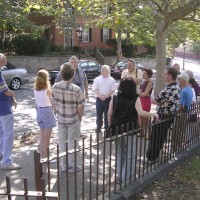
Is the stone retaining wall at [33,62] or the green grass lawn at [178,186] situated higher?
the stone retaining wall at [33,62]

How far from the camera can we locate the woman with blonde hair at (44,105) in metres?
5.71

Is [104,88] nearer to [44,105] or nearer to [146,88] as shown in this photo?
[146,88]

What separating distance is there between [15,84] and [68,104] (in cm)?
1325

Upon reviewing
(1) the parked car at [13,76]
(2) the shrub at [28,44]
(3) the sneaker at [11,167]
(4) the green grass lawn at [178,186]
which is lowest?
(4) the green grass lawn at [178,186]

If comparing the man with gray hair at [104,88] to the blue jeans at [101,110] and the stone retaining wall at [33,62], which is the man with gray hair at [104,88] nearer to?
the blue jeans at [101,110]

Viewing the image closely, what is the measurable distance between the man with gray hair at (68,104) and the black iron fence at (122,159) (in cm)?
28

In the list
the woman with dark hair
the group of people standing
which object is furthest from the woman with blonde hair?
the woman with dark hair

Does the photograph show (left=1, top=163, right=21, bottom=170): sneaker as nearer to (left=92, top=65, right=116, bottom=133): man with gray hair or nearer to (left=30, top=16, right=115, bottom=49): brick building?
(left=92, top=65, right=116, bottom=133): man with gray hair

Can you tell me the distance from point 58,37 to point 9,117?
30579mm

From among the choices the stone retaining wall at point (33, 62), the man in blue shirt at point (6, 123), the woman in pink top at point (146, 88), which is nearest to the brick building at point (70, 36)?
the stone retaining wall at point (33, 62)

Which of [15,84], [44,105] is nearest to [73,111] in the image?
[44,105]

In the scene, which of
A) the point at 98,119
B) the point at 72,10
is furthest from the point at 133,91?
the point at 72,10

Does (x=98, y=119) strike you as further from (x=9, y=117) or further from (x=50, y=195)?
(x=50, y=195)

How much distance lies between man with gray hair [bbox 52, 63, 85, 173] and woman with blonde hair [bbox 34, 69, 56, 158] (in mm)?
248
